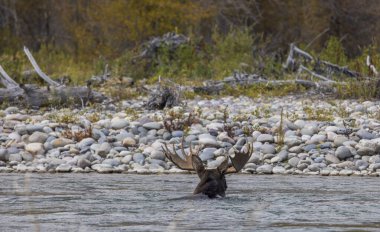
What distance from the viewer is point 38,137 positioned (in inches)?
443

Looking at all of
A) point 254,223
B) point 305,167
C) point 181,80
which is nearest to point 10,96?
point 181,80

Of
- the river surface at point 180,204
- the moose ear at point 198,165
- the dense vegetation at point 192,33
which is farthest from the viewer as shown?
the dense vegetation at point 192,33

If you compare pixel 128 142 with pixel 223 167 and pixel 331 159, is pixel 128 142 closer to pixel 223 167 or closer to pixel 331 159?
pixel 331 159

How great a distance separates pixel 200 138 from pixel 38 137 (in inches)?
82.7

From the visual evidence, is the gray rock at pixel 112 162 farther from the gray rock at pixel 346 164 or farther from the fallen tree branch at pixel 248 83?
the fallen tree branch at pixel 248 83

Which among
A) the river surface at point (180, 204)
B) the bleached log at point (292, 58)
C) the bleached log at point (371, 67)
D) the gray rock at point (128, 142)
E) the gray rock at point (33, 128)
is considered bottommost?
the river surface at point (180, 204)

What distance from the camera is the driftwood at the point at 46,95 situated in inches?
555

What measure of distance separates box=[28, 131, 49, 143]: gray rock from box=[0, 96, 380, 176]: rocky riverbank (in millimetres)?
13

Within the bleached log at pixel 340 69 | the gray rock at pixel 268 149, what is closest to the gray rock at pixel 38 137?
the gray rock at pixel 268 149

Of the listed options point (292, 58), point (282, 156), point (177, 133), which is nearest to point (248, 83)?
point (292, 58)

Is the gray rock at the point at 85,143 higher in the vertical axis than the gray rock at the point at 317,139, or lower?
lower

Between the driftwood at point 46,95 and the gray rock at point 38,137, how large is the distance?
2704mm

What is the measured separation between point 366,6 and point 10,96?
45.1 feet

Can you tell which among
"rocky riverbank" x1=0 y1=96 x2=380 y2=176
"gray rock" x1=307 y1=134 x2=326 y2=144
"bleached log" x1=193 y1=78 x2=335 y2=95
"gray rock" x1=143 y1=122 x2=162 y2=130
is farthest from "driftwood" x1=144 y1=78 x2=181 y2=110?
"gray rock" x1=307 y1=134 x2=326 y2=144
